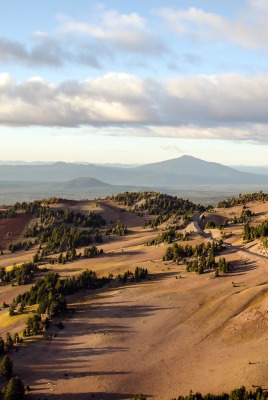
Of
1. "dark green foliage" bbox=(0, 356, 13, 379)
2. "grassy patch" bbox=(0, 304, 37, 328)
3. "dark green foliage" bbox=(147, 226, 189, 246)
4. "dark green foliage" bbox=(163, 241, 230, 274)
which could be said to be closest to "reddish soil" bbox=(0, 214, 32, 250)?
"dark green foliage" bbox=(147, 226, 189, 246)

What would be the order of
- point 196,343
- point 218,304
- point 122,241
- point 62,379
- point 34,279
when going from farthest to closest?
point 122,241, point 34,279, point 218,304, point 196,343, point 62,379

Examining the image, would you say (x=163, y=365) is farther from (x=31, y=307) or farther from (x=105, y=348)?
(x=31, y=307)

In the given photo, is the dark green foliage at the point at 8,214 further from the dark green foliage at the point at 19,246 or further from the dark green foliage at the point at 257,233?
the dark green foliage at the point at 257,233

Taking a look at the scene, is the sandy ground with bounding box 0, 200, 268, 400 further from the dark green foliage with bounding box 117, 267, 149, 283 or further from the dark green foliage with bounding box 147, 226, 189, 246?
the dark green foliage with bounding box 147, 226, 189, 246

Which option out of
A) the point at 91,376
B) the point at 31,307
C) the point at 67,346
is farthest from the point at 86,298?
the point at 91,376

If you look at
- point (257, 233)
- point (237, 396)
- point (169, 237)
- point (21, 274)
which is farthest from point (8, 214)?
point (237, 396)

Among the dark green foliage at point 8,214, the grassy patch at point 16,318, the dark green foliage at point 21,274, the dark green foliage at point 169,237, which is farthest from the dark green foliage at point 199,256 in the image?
the dark green foliage at point 8,214

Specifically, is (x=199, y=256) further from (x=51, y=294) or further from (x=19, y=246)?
(x=19, y=246)
